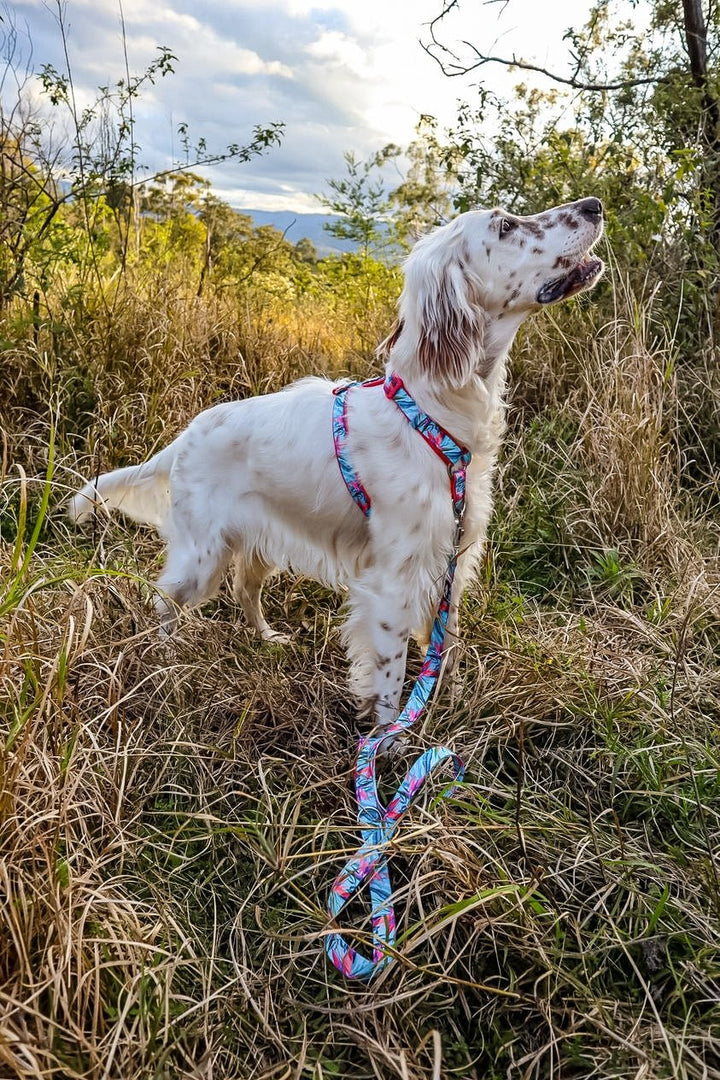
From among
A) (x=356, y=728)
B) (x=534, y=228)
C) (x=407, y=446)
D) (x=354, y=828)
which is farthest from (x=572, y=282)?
(x=354, y=828)

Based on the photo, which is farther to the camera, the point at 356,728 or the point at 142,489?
the point at 142,489

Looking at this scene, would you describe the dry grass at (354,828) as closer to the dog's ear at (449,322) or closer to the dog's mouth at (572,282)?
the dog's ear at (449,322)

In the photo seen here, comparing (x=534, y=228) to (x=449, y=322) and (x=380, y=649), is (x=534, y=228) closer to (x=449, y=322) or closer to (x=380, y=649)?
(x=449, y=322)

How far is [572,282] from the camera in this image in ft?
7.89

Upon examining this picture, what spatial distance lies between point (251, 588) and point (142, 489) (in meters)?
0.62

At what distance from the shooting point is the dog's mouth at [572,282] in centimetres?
239

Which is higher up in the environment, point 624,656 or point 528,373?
point 528,373

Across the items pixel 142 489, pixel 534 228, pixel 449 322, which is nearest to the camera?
pixel 449 322

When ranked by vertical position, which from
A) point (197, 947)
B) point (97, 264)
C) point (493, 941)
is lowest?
point (197, 947)

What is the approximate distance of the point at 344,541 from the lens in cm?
264

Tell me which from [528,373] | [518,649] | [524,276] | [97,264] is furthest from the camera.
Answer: [97,264]

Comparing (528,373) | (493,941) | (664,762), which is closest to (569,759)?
(664,762)

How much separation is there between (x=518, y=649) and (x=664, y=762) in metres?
0.67

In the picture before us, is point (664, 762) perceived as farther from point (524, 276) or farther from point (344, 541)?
point (524, 276)
